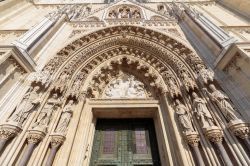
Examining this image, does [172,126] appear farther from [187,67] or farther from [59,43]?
[59,43]

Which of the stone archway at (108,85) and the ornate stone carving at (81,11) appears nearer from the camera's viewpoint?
the stone archway at (108,85)

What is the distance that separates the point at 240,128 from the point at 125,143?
294 cm

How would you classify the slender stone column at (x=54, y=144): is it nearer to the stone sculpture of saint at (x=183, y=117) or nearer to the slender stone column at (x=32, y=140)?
the slender stone column at (x=32, y=140)

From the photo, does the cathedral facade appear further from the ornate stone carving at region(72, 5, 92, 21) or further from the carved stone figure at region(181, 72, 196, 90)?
the ornate stone carving at region(72, 5, 92, 21)

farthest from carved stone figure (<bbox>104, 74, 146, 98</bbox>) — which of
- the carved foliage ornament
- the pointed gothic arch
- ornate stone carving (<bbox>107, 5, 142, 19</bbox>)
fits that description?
ornate stone carving (<bbox>107, 5, 142, 19</bbox>)

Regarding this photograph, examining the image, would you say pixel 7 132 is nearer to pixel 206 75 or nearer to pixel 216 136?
pixel 216 136

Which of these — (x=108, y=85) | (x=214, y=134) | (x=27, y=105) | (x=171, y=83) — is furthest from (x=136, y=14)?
(x=214, y=134)

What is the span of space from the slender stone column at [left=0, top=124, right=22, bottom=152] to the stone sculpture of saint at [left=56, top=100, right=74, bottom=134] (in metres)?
0.80

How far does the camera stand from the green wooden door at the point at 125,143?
4.36m

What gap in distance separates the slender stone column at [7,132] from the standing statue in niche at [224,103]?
4.15m

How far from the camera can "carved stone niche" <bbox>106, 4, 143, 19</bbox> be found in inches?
326

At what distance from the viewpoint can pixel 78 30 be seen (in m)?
6.59

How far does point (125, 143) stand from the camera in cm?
486

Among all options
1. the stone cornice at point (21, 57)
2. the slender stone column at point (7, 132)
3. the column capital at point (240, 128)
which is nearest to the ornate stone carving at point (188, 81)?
the column capital at point (240, 128)
